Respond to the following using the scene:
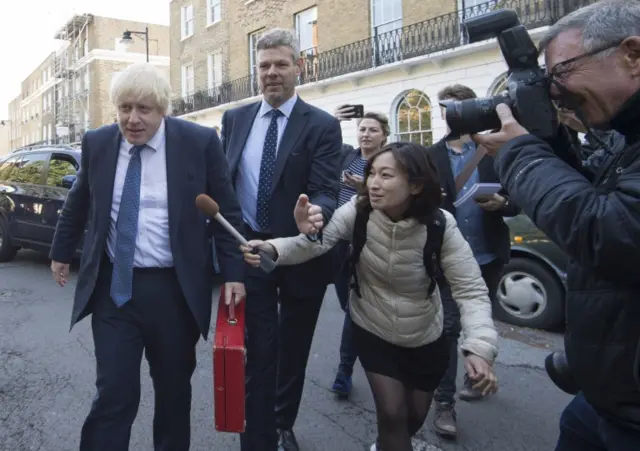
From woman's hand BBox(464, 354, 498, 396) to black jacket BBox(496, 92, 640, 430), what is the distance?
492 millimetres

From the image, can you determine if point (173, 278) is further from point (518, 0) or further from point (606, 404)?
point (518, 0)

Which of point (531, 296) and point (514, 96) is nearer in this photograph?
point (514, 96)

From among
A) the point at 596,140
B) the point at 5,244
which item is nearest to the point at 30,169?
the point at 5,244

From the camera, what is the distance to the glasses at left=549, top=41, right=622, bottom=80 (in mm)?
1382

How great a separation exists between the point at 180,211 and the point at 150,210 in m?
0.13

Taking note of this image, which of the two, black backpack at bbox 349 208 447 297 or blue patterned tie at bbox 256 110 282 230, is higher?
blue patterned tie at bbox 256 110 282 230

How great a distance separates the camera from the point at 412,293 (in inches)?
97.2

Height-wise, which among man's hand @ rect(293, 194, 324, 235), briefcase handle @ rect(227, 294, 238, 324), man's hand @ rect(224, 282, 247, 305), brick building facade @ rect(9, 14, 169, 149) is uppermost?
brick building facade @ rect(9, 14, 169, 149)

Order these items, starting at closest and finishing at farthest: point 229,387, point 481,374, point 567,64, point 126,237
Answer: point 567,64 → point 481,374 → point 229,387 → point 126,237

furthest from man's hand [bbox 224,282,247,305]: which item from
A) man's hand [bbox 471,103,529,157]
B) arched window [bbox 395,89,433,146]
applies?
arched window [bbox 395,89,433,146]

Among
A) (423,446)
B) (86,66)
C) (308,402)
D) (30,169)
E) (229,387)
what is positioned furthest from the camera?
(86,66)

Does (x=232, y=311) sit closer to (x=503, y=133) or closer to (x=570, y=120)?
(x=503, y=133)

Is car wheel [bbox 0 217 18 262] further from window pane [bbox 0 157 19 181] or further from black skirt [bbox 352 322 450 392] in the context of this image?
black skirt [bbox 352 322 450 392]

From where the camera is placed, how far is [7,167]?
9.25 metres
